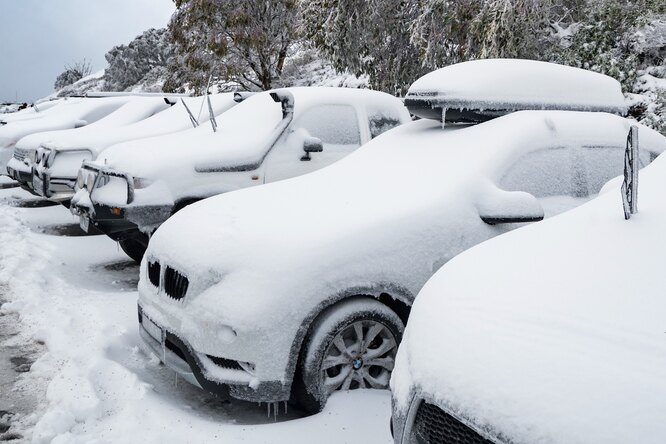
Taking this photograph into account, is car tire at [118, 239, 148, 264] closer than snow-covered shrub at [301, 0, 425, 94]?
Yes

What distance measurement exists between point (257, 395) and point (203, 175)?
3.02m

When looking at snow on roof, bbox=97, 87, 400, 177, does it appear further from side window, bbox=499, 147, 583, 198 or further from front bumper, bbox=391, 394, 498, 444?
front bumper, bbox=391, 394, 498, 444

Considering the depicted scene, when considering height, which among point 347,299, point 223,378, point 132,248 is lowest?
point 132,248

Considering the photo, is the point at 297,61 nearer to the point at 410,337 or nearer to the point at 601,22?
the point at 601,22

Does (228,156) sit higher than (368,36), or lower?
lower

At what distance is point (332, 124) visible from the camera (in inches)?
248

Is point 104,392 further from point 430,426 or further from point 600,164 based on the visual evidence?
point 600,164

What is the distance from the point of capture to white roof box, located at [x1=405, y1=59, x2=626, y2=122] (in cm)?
412

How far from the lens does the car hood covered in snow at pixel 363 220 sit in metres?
3.00

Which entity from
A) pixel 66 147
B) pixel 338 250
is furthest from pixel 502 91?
pixel 66 147

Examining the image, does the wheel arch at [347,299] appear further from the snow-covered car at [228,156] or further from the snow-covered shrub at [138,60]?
the snow-covered shrub at [138,60]

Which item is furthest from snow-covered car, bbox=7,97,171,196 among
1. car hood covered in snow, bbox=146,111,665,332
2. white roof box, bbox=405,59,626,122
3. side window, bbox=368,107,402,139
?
white roof box, bbox=405,59,626,122

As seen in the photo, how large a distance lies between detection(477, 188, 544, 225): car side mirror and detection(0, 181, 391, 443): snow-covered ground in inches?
44.3

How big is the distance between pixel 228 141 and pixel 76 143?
139 inches
